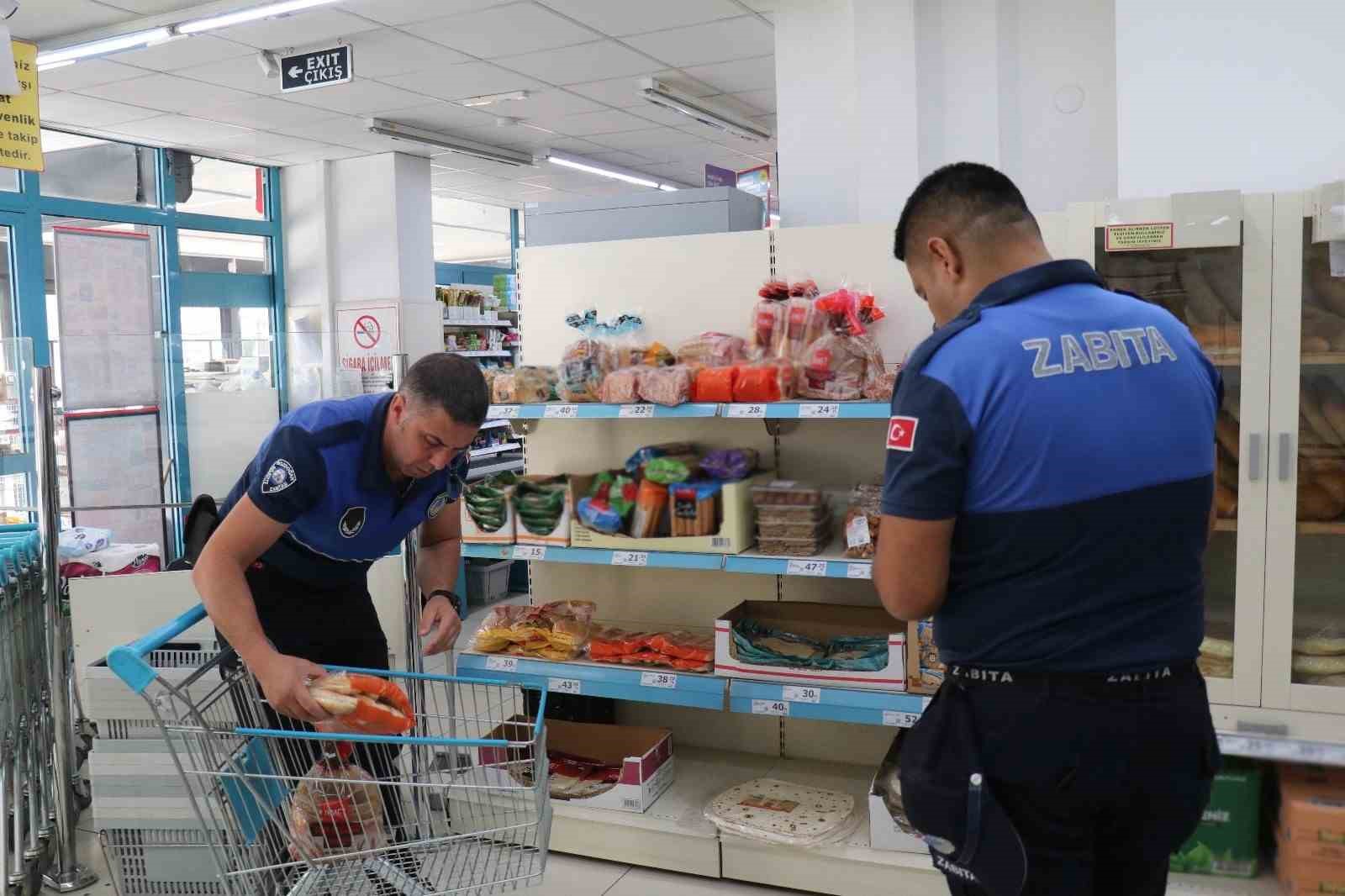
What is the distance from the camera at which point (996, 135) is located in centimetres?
457

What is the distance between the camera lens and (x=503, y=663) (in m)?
3.92

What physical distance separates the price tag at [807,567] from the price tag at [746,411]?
500 mm

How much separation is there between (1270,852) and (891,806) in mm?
1231

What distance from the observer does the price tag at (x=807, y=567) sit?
3.42 metres

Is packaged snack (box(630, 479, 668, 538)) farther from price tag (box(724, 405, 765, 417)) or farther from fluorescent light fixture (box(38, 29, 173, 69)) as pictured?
fluorescent light fixture (box(38, 29, 173, 69))

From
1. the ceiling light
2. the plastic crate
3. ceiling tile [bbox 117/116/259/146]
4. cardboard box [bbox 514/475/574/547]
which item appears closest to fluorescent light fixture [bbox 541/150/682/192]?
the ceiling light

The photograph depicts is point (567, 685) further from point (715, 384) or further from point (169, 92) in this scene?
point (169, 92)

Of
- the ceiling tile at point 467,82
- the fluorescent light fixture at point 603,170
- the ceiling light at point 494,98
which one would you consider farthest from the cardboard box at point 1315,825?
the fluorescent light fixture at point 603,170

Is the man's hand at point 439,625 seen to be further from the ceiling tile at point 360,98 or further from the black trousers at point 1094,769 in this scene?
the ceiling tile at point 360,98

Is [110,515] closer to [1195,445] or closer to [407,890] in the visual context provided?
[407,890]

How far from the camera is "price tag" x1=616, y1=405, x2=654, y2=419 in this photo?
3.63 m

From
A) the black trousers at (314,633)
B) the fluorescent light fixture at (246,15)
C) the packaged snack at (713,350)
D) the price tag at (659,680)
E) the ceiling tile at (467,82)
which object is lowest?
the price tag at (659,680)

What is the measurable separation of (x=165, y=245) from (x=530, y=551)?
647cm

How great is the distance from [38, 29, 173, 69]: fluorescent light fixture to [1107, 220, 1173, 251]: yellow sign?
500 cm
